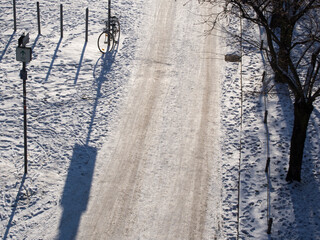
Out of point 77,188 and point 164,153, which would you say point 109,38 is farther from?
point 77,188

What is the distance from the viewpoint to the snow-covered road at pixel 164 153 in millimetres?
13680

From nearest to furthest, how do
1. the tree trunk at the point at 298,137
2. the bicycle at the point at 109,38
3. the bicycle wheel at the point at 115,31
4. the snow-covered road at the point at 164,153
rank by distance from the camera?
the snow-covered road at the point at 164,153, the tree trunk at the point at 298,137, the bicycle at the point at 109,38, the bicycle wheel at the point at 115,31

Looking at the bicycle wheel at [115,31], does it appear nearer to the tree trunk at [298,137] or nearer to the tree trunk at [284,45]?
the tree trunk at [284,45]

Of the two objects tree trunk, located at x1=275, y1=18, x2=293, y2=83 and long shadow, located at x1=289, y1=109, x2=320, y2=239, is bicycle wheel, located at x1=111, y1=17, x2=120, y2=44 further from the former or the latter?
long shadow, located at x1=289, y1=109, x2=320, y2=239

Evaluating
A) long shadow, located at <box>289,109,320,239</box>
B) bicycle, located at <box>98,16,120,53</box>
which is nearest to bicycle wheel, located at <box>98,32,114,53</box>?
bicycle, located at <box>98,16,120,53</box>

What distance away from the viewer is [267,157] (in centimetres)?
1577

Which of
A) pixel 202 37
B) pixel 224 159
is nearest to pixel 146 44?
pixel 202 37

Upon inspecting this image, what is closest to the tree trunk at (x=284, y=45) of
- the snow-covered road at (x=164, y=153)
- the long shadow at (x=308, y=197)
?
the long shadow at (x=308, y=197)

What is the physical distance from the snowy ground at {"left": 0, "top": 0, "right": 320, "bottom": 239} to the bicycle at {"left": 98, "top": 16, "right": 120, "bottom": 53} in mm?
347

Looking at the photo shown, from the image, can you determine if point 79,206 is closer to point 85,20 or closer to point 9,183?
point 9,183

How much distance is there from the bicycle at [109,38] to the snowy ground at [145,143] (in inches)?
13.6

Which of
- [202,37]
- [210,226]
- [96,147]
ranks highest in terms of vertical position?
[202,37]

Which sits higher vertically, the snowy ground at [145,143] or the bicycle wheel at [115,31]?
the bicycle wheel at [115,31]

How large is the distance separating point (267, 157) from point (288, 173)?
1015 mm
